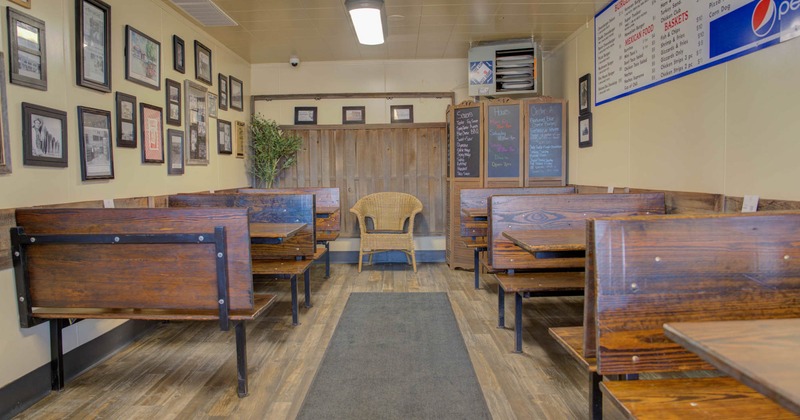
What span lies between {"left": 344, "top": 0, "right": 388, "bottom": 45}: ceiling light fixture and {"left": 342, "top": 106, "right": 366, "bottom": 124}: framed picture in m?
1.84

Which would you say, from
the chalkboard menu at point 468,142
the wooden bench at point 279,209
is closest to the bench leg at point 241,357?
the wooden bench at point 279,209

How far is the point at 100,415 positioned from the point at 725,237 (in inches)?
110

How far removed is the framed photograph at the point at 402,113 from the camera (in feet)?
20.7

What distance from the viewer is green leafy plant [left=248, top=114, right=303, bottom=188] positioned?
19.8 ft

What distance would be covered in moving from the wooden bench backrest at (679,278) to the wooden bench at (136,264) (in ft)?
5.34

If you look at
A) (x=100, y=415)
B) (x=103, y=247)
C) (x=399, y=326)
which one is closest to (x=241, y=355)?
(x=100, y=415)

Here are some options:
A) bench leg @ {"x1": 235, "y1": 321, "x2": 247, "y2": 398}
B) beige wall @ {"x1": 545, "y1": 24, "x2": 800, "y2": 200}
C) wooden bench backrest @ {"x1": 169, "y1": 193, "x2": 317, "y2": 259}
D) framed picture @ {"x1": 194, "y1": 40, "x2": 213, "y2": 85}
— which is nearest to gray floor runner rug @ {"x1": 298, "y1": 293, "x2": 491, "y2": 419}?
bench leg @ {"x1": 235, "y1": 321, "x2": 247, "y2": 398}

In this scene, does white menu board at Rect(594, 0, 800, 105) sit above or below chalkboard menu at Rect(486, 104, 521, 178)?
above

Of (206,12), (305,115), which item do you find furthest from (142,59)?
(305,115)

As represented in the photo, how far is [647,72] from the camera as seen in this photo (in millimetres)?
3551

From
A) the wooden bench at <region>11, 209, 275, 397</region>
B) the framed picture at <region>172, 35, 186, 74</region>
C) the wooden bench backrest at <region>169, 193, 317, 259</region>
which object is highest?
the framed picture at <region>172, 35, 186, 74</region>

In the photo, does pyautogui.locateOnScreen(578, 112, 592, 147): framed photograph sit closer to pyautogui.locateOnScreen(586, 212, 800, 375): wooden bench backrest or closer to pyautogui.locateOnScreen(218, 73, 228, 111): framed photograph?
pyautogui.locateOnScreen(586, 212, 800, 375): wooden bench backrest

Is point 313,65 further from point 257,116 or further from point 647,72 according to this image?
point 647,72

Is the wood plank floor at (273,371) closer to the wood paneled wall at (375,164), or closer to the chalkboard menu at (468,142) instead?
the chalkboard menu at (468,142)
